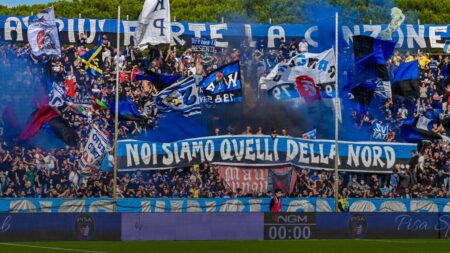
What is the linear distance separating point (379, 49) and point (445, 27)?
A: 417 cm

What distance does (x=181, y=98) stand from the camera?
153 ft

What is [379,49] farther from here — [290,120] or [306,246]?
[306,246]

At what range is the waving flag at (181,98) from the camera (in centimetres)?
4653

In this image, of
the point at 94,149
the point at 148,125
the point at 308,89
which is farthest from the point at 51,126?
the point at 308,89

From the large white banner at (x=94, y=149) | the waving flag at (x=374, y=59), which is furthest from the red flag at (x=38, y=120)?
the waving flag at (x=374, y=59)

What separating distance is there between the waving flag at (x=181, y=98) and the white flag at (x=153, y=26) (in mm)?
3272

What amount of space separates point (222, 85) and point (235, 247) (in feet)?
54.2

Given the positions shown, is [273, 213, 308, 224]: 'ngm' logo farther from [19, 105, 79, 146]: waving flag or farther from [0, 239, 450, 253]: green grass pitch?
[19, 105, 79, 146]: waving flag

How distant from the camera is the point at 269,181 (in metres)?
46.3

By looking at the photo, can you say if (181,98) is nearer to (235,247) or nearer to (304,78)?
(304,78)

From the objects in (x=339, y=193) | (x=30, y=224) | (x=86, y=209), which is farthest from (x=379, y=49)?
(x=30, y=224)

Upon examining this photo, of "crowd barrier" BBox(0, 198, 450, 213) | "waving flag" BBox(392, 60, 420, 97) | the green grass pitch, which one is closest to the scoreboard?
the green grass pitch

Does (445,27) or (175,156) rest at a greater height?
(445,27)

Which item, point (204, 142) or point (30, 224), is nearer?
point (30, 224)
